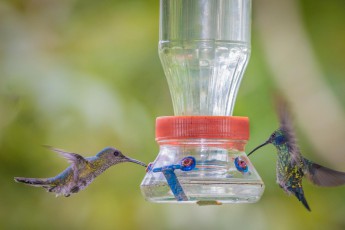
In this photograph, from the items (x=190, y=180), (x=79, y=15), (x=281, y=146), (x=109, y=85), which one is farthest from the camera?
(x=79, y=15)

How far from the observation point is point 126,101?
5.21 meters

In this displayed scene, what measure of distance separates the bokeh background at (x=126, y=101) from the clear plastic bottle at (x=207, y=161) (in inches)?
82.9

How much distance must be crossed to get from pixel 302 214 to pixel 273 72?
0.89m

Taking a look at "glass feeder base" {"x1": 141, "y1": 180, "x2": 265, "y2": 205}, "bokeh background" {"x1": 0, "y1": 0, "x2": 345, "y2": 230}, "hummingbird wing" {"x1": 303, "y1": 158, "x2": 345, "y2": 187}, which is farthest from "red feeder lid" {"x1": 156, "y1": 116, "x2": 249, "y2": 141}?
"bokeh background" {"x1": 0, "y1": 0, "x2": 345, "y2": 230}

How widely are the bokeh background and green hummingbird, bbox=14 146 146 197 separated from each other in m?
1.48

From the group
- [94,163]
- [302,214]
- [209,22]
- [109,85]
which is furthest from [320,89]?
[94,163]

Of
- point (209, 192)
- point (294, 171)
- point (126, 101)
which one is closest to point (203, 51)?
point (294, 171)

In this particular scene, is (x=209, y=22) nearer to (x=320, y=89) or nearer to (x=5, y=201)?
(x=320, y=89)

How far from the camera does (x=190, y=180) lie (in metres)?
2.86

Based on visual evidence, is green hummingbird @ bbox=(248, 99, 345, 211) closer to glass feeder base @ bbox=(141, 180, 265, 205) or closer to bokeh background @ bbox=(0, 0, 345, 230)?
glass feeder base @ bbox=(141, 180, 265, 205)

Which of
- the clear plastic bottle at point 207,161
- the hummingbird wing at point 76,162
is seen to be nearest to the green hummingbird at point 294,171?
the clear plastic bottle at point 207,161

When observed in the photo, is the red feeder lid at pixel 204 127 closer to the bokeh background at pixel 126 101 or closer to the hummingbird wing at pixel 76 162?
the hummingbird wing at pixel 76 162

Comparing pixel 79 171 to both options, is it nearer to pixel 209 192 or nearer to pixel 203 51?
pixel 203 51

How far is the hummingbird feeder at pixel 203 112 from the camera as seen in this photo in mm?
2859
